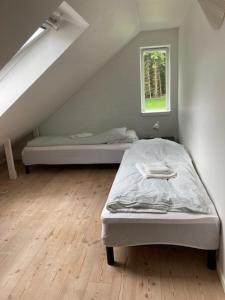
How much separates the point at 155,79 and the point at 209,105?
2.69 metres

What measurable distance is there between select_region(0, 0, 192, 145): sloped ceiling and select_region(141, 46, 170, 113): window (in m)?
0.66

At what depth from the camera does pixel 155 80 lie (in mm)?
4609

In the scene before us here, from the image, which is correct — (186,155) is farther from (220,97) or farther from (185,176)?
(220,97)

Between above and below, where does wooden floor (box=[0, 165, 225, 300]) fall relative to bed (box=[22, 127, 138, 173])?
below

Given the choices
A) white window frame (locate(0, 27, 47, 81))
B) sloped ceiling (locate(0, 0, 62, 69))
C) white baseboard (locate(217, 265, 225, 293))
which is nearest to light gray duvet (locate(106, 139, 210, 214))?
white baseboard (locate(217, 265, 225, 293))

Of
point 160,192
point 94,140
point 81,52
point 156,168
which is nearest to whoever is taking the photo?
point 160,192

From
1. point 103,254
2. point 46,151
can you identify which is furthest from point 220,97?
point 46,151

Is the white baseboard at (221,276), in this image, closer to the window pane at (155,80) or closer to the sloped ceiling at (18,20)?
the sloped ceiling at (18,20)

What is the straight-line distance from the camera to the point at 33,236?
2410 millimetres

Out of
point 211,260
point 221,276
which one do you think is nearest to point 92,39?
point 211,260

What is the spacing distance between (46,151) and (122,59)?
2012 millimetres

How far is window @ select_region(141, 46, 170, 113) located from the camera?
449cm

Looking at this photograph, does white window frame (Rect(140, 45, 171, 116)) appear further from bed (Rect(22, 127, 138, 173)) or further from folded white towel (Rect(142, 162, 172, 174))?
folded white towel (Rect(142, 162, 172, 174))

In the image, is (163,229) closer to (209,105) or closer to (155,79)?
(209,105)
